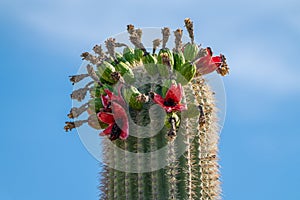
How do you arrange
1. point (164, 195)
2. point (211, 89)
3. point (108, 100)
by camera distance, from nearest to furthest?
point (164, 195), point (108, 100), point (211, 89)

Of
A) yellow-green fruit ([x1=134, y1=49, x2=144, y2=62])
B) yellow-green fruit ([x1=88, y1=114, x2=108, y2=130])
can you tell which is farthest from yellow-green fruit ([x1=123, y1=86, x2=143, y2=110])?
yellow-green fruit ([x1=134, y1=49, x2=144, y2=62])

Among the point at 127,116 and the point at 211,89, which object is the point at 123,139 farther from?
the point at 211,89

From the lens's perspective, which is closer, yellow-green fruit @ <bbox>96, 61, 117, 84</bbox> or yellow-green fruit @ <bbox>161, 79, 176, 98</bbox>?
yellow-green fruit @ <bbox>161, 79, 176, 98</bbox>

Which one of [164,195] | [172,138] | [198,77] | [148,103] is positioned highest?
[198,77]

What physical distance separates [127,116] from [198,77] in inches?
39.4

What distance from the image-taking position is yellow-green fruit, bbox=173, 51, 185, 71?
684cm

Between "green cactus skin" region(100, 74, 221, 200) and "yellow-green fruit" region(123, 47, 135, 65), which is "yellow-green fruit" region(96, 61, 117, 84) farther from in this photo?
"green cactus skin" region(100, 74, 221, 200)

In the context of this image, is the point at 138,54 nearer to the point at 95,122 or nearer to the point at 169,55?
the point at 169,55

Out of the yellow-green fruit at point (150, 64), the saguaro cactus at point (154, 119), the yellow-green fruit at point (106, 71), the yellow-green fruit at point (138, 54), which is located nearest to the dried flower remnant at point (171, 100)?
the saguaro cactus at point (154, 119)

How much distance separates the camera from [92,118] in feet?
22.5

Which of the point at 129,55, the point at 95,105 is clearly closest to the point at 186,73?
the point at 129,55

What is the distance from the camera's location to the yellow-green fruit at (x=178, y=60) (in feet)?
22.4

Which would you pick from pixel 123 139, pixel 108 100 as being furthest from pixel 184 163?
pixel 108 100

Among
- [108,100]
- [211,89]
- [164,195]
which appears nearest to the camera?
[164,195]
